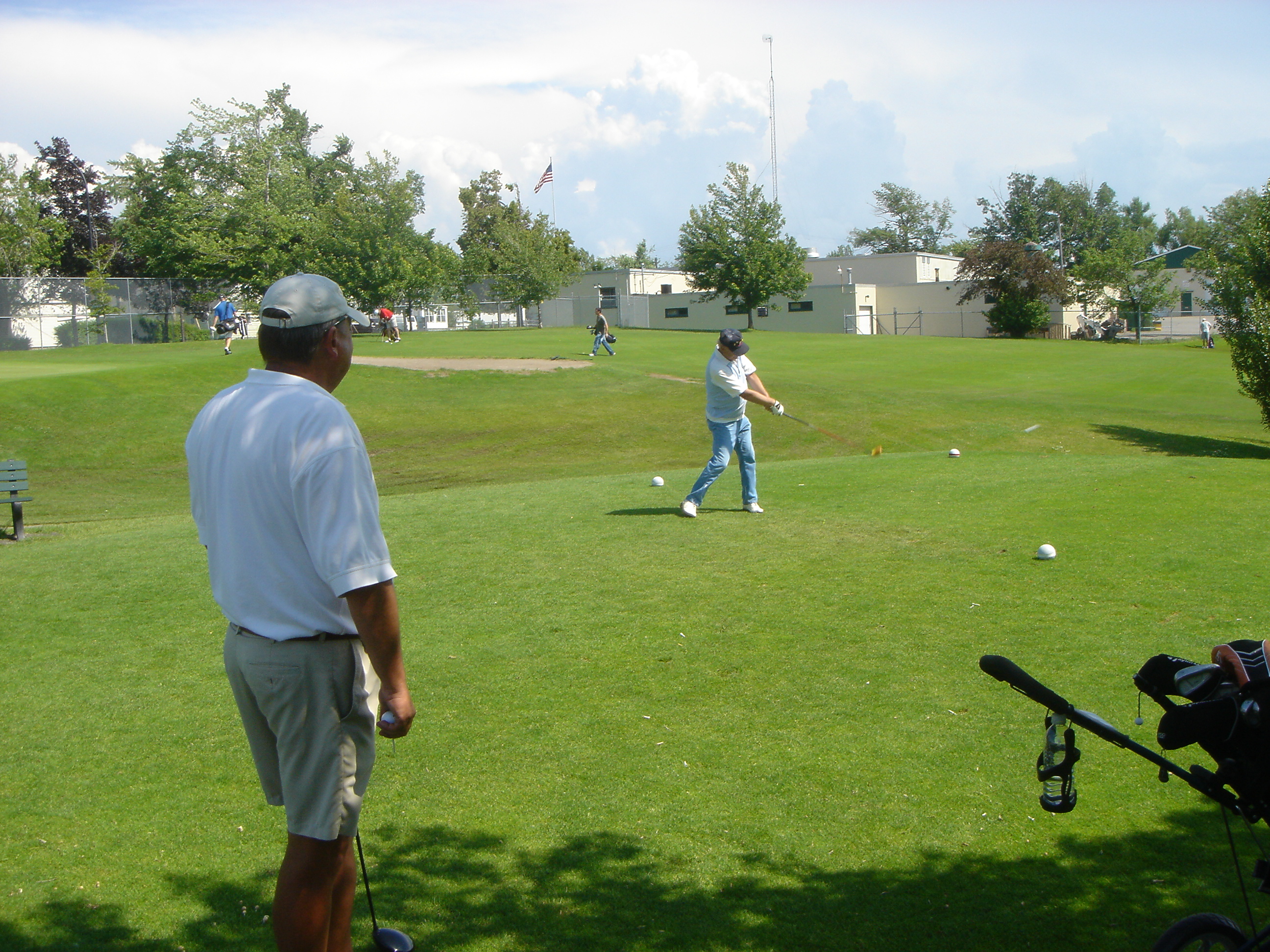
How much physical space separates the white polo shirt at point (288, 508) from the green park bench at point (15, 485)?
1083 cm

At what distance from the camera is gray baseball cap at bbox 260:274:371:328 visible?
3221 mm

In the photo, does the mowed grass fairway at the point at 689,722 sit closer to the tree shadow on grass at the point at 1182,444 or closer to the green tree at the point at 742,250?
the tree shadow on grass at the point at 1182,444

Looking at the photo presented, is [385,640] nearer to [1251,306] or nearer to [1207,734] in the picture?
[1207,734]

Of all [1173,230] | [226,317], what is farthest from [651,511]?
[1173,230]

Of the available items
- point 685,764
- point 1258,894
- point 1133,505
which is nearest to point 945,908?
point 1258,894

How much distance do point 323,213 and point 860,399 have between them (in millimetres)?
47740

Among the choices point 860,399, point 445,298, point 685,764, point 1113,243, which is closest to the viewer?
point 685,764

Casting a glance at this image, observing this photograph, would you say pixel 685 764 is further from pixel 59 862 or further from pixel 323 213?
pixel 323 213

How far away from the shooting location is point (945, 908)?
12.6 ft

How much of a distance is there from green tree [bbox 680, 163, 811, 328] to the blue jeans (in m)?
52.5

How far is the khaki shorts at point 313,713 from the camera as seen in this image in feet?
10.1

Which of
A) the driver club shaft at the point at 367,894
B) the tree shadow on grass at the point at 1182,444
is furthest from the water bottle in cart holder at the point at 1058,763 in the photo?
the tree shadow on grass at the point at 1182,444

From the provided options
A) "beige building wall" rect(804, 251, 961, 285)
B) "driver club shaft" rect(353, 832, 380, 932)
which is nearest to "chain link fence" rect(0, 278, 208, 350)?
"beige building wall" rect(804, 251, 961, 285)

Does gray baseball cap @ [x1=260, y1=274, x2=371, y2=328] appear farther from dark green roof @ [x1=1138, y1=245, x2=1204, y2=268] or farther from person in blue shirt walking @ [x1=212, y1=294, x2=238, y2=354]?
dark green roof @ [x1=1138, y1=245, x2=1204, y2=268]
